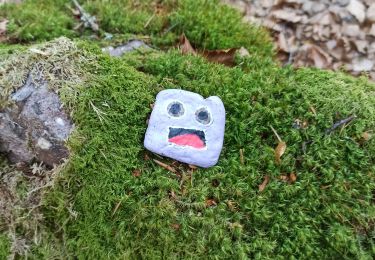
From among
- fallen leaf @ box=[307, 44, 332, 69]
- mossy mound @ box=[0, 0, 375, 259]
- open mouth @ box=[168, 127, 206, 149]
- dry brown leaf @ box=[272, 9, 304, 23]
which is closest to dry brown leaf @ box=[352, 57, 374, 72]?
fallen leaf @ box=[307, 44, 332, 69]

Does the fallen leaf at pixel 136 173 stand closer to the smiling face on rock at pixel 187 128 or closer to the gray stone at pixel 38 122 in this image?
the smiling face on rock at pixel 187 128

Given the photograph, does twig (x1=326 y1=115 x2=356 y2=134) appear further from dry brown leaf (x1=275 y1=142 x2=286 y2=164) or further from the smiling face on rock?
the smiling face on rock

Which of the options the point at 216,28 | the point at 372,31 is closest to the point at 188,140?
the point at 216,28

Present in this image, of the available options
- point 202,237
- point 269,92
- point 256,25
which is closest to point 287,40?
point 256,25

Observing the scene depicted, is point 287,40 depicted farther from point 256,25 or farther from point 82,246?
point 82,246

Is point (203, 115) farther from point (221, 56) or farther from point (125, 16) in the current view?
point (125, 16)

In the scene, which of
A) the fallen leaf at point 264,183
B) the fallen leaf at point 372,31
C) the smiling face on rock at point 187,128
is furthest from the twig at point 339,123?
the fallen leaf at point 372,31
